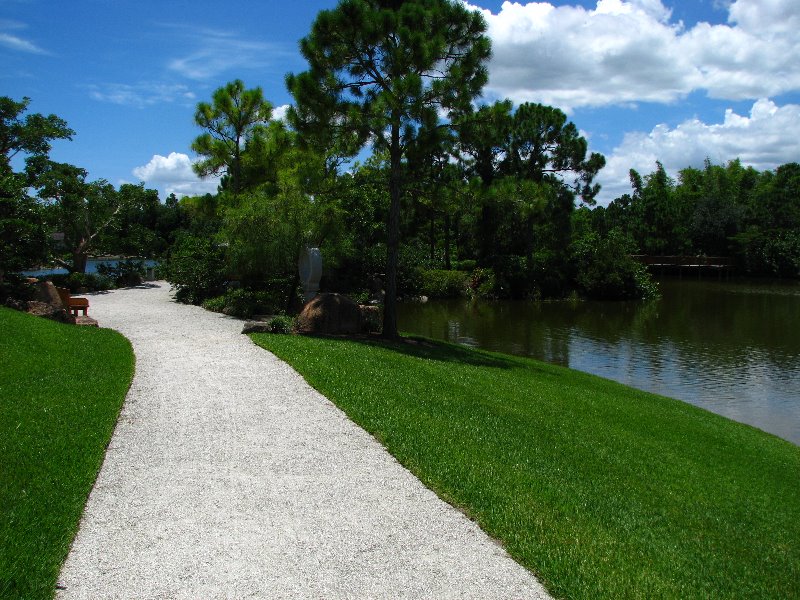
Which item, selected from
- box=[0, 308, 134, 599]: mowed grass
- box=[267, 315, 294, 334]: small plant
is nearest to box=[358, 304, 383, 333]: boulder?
box=[267, 315, 294, 334]: small plant

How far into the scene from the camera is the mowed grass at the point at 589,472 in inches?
208

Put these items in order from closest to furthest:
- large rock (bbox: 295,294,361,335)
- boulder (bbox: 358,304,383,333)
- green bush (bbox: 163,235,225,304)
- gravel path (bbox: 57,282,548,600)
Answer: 1. gravel path (bbox: 57,282,548,600)
2. large rock (bbox: 295,294,361,335)
3. boulder (bbox: 358,304,383,333)
4. green bush (bbox: 163,235,225,304)

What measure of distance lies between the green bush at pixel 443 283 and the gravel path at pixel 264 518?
1170 inches

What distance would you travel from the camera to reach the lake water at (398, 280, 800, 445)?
16.3m

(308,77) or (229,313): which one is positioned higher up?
(308,77)

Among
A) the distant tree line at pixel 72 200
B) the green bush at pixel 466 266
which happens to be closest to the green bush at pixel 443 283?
the green bush at pixel 466 266

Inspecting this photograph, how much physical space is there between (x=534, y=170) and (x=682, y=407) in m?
28.0

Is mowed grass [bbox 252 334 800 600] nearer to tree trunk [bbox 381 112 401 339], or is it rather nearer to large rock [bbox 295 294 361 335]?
large rock [bbox 295 294 361 335]

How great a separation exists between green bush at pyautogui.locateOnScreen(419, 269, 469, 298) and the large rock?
21.9 meters

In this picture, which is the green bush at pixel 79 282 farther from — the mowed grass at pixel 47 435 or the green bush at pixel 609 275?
the green bush at pixel 609 275

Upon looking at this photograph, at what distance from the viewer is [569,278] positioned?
42562 mm

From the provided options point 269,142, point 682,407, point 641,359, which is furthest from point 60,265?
point 682,407

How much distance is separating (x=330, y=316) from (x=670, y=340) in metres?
14.2

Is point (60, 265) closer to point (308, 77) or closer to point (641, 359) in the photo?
point (308, 77)
